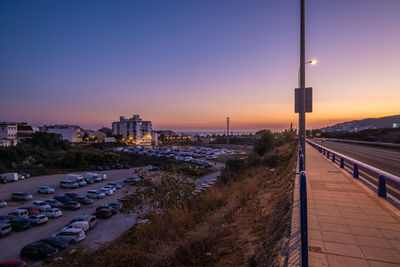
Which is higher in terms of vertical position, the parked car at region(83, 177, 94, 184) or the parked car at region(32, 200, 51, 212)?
the parked car at region(32, 200, 51, 212)

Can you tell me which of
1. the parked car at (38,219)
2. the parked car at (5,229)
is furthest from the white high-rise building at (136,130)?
the parked car at (5,229)

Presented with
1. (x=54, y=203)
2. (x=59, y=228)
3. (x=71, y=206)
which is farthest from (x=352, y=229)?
(x=54, y=203)

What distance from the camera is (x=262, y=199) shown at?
6.99m

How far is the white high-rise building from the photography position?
95625 mm

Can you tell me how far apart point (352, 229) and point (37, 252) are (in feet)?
42.8

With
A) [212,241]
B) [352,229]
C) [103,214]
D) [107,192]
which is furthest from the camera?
[107,192]

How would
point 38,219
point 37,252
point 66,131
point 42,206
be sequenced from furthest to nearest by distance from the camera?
point 66,131 → point 42,206 → point 38,219 → point 37,252

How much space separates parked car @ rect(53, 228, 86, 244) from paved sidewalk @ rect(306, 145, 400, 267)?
40.3ft

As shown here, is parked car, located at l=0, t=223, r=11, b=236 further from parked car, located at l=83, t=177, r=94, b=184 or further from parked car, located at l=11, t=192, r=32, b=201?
parked car, located at l=83, t=177, r=94, b=184

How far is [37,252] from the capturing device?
9.92 m

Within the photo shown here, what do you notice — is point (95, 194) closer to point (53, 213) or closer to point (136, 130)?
point (53, 213)

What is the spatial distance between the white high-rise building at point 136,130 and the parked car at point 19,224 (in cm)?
8192

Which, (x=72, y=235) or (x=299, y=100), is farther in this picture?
(x=72, y=235)

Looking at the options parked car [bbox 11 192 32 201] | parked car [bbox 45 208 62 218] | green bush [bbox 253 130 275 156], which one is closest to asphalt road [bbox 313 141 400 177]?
green bush [bbox 253 130 275 156]
